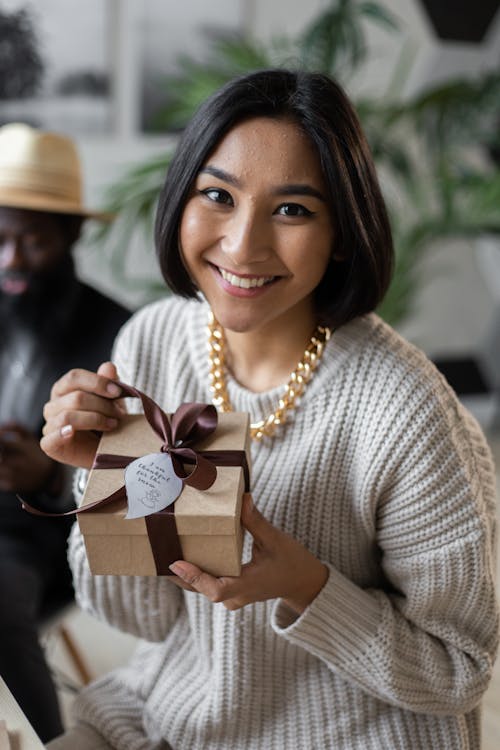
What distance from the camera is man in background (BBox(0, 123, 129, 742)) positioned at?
152cm

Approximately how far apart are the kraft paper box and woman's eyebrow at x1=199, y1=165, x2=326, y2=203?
0.26m

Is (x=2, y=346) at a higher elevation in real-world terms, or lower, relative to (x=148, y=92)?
lower

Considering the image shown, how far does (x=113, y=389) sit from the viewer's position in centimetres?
91

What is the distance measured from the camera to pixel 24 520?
1588mm

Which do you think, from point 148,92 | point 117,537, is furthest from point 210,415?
point 148,92

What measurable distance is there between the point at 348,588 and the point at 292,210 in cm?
43

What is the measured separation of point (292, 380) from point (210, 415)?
0.19 meters

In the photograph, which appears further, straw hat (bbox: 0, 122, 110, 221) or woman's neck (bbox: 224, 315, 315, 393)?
straw hat (bbox: 0, 122, 110, 221)

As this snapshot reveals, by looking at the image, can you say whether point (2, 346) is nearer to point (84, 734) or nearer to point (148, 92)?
point (84, 734)

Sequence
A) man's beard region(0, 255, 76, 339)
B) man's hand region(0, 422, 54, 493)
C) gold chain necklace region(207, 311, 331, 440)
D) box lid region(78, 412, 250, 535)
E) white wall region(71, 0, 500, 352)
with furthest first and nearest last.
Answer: white wall region(71, 0, 500, 352) → man's beard region(0, 255, 76, 339) → man's hand region(0, 422, 54, 493) → gold chain necklace region(207, 311, 331, 440) → box lid region(78, 412, 250, 535)

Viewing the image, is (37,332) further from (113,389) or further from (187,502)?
(187,502)

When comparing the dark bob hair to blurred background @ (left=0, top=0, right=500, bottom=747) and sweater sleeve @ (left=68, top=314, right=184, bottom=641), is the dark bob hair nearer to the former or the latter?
sweater sleeve @ (left=68, top=314, right=184, bottom=641)

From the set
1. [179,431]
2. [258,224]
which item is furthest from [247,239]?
[179,431]

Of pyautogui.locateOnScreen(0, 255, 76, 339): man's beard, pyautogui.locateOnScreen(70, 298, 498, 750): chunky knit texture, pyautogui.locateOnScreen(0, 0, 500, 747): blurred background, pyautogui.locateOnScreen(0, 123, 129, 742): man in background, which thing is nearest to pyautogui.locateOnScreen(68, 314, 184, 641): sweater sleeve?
pyautogui.locateOnScreen(70, 298, 498, 750): chunky knit texture
